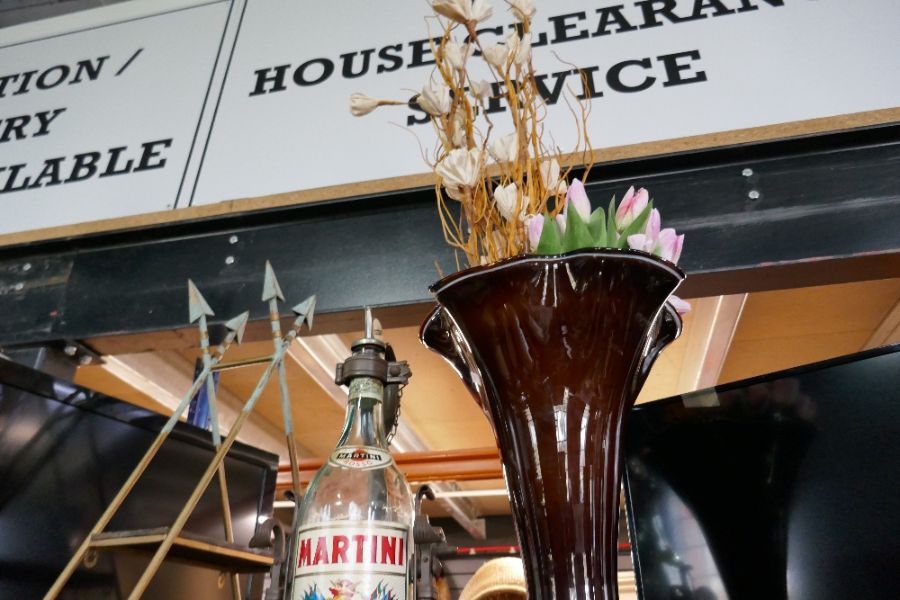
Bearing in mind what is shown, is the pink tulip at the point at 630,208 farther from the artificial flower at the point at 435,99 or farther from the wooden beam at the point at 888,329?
the wooden beam at the point at 888,329

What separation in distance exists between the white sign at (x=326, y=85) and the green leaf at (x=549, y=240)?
60 centimetres

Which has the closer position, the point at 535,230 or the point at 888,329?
the point at 535,230

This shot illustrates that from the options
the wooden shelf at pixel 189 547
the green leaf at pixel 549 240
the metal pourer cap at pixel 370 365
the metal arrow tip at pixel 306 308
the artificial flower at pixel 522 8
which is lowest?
the wooden shelf at pixel 189 547

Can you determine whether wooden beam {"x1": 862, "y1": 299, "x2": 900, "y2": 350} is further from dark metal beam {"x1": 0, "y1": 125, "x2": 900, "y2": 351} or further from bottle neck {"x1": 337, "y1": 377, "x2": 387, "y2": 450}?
bottle neck {"x1": 337, "y1": 377, "x2": 387, "y2": 450}

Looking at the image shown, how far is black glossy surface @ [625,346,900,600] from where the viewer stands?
60 centimetres

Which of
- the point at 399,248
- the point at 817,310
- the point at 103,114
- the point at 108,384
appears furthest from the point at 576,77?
the point at 108,384

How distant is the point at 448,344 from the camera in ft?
1.91

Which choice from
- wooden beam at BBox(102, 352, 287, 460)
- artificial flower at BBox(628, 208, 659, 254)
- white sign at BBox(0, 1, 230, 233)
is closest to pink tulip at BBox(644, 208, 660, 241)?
artificial flower at BBox(628, 208, 659, 254)

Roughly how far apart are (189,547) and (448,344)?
0.31m

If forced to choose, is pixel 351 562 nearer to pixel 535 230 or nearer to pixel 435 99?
pixel 535 230

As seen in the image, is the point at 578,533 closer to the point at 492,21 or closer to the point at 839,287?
the point at 492,21

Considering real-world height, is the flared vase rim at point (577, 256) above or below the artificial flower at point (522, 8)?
below

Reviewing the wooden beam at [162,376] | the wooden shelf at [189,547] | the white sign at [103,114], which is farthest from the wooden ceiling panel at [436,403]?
the wooden shelf at [189,547]

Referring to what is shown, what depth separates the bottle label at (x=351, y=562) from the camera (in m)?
0.47
